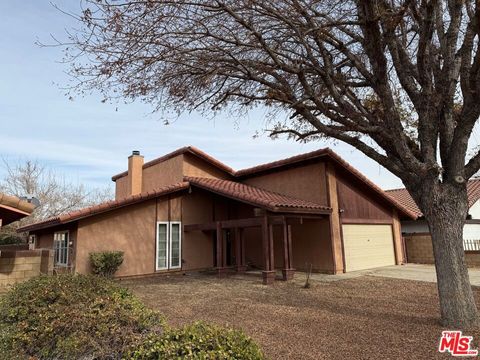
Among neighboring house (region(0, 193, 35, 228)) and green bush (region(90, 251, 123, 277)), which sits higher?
neighboring house (region(0, 193, 35, 228))

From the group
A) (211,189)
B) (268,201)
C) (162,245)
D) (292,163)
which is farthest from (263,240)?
(162,245)

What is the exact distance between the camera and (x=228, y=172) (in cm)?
1850

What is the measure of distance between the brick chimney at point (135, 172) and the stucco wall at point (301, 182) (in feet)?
23.6

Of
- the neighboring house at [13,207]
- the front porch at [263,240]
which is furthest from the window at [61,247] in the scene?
the neighboring house at [13,207]

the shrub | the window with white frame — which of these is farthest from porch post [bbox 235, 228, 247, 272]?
the shrub

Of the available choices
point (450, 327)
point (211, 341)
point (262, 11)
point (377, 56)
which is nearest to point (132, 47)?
point (262, 11)

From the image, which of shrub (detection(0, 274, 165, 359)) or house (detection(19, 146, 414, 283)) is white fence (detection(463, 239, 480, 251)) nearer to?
house (detection(19, 146, 414, 283))

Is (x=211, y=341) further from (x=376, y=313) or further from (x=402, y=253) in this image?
(x=402, y=253)

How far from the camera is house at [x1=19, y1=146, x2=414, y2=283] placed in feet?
42.2

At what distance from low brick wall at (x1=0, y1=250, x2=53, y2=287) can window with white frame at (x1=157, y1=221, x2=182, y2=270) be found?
17.1 feet

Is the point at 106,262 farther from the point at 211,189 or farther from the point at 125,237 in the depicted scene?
the point at 211,189

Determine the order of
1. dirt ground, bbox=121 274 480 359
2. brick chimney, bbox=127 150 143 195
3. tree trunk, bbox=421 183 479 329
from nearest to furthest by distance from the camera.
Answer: dirt ground, bbox=121 274 480 359 < tree trunk, bbox=421 183 479 329 < brick chimney, bbox=127 150 143 195

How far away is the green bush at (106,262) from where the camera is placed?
41.1 feet

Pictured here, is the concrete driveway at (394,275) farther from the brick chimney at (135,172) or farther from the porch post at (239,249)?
the brick chimney at (135,172)
